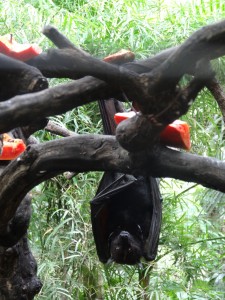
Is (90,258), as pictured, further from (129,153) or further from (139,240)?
(129,153)

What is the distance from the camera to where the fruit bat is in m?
1.97

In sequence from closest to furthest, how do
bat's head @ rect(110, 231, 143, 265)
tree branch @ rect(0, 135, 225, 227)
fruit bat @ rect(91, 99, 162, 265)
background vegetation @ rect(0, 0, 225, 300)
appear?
tree branch @ rect(0, 135, 225, 227), fruit bat @ rect(91, 99, 162, 265), bat's head @ rect(110, 231, 143, 265), background vegetation @ rect(0, 0, 225, 300)

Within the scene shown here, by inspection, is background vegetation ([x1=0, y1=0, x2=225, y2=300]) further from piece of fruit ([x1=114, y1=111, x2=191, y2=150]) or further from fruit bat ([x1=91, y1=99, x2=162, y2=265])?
piece of fruit ([x1=114, y1=111, x2=191, y2=150])

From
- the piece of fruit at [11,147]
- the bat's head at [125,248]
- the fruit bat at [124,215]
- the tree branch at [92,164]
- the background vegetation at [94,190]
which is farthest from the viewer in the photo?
the background vegetation at [94,190]

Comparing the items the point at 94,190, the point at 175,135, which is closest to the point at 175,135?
the point at 175,135

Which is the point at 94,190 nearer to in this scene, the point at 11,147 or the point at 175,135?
the point at 11,147

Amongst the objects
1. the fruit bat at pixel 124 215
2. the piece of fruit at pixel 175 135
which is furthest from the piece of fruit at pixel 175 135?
the fruit bat at pixel 124 215

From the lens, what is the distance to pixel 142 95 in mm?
1006

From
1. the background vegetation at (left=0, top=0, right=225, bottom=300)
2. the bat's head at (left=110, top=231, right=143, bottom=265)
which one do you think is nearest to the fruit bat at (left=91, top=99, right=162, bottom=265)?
the bat's head at (left=110, top=231, right=143, bottom=265)

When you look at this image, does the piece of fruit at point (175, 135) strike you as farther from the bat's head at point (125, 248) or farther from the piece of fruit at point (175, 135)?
the bat's head at point (125, 248)

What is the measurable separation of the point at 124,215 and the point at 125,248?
13 cm

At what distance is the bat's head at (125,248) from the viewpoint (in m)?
2.08

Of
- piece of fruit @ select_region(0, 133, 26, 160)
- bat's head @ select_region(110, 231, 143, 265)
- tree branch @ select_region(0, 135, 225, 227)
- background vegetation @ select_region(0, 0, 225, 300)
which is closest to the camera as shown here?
tree branch @ select_region(0, 135, 225, 227)

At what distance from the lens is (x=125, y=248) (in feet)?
6.81
